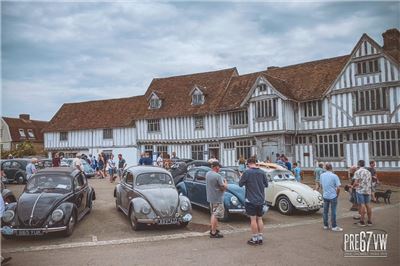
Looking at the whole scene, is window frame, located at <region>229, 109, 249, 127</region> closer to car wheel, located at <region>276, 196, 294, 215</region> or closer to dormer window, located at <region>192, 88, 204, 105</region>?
dormer window, located at <region>192, 88, 204, 105</region>

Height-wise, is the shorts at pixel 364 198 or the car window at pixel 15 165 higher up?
the car window at pixel 15 165

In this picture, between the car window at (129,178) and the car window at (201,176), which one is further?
the car window at (201,176)

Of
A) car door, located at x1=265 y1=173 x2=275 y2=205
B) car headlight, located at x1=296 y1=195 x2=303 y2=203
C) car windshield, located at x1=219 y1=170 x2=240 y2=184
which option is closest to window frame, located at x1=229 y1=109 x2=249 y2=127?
car door, located at x1=265 y1=173 x2=275 y2=205

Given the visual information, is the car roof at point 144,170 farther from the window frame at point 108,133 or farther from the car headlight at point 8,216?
the window frame at point 108,133

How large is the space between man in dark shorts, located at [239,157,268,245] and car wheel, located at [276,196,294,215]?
158 inches

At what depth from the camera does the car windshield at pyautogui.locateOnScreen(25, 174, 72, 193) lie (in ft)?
31.4

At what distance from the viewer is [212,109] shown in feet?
→ 89.2

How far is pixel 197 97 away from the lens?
28922 mm

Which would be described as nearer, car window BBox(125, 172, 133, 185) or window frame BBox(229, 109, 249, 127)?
car window BBox(125, 172, 133, 185)

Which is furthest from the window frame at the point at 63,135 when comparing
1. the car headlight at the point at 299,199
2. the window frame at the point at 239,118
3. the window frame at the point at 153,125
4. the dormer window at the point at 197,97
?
the car headlight at the point at 299,199

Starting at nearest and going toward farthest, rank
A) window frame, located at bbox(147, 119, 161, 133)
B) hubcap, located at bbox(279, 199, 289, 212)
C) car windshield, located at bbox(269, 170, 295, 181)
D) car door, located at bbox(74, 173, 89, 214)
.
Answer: car door, located at bbox(74, 173, 89, 214) → hubcap, located at bbox(279, 199, 289, 212) → car windshield, located at bbox(269, 170, 295, 181) → window frame, located at bbox(147, 119, 161, 133)

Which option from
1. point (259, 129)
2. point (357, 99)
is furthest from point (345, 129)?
point (259, 129)

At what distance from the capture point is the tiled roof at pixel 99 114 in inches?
1308

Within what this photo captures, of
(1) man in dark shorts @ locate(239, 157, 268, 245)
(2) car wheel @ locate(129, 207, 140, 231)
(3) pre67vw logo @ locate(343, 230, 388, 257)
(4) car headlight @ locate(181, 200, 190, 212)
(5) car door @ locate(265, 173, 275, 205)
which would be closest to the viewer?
(3) pre67vw logo @ locate(343, 230, 388, 257)
